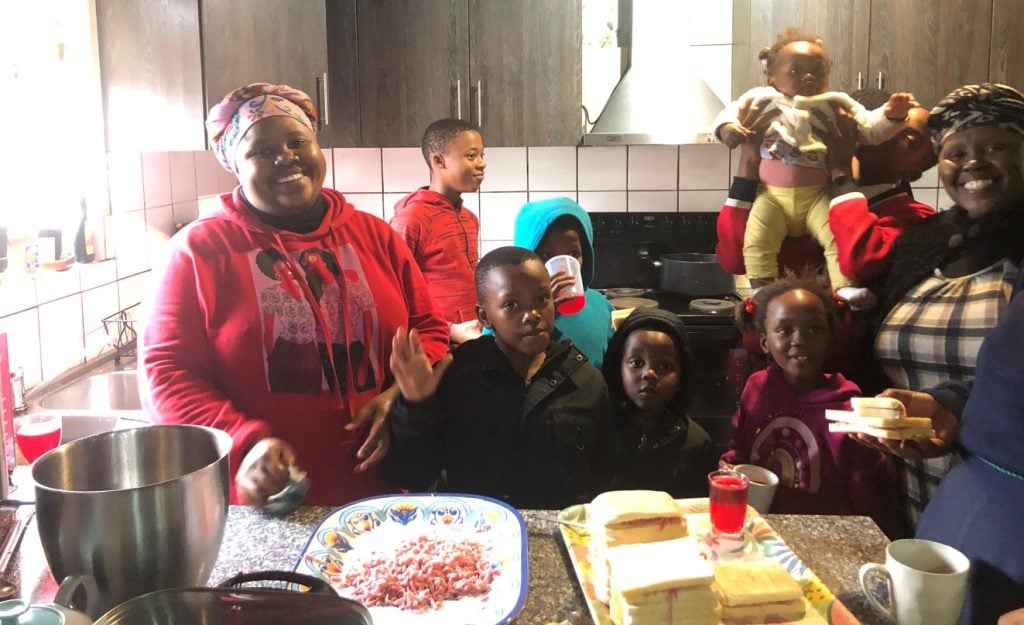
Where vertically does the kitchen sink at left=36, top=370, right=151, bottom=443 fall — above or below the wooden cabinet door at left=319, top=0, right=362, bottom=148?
below

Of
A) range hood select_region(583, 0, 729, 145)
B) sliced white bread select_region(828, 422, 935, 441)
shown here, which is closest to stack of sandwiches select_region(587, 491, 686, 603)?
sliced white bread select_region(828, 422, 935, 441)

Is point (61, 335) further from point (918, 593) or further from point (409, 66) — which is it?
point (918, 593)

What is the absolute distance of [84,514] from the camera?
A: 728 millimetres

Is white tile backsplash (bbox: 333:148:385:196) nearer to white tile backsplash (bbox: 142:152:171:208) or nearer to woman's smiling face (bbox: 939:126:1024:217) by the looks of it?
white tile backsplash (bbox: 142:152:171:208)

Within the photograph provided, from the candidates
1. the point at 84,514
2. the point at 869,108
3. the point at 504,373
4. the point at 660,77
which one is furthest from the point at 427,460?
the point at 660,77

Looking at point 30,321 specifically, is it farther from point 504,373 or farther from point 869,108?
point 869,108

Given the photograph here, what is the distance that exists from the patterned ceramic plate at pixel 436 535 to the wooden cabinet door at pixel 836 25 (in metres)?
2.26

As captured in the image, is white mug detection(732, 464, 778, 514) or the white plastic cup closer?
white mug detection(732, 464, 778, 514)

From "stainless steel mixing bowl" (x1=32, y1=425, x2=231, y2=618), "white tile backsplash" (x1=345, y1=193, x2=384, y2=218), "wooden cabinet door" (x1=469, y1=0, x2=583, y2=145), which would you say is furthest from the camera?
"white tile backsplash" (x1=345, y1=193, x2=384, y2=218)

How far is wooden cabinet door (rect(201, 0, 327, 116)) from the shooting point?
1.92 meters

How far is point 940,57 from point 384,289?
2.32 metres

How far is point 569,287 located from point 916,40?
75.4 inches

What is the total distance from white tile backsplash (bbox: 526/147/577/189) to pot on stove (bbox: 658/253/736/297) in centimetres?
56

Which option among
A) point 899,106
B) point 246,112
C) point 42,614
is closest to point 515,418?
point 246,112
